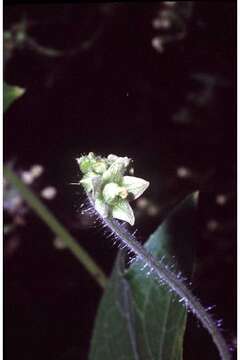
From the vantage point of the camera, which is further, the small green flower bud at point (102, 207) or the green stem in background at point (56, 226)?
the green stem in background at point (56, 226)

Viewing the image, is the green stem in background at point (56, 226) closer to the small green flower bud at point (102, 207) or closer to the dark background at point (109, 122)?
the dark background at point (109, 122)

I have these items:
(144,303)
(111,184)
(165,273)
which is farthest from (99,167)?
(144,303)

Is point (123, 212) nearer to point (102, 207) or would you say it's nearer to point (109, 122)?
point (102, 207)

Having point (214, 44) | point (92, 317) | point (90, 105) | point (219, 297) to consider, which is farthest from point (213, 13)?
point (92, 317)

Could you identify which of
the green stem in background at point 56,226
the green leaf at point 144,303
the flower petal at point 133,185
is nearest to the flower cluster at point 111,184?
the flower petal at point 133,185

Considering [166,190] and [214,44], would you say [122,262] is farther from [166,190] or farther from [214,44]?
[214,44]

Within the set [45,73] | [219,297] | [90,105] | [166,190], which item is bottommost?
[219,297]

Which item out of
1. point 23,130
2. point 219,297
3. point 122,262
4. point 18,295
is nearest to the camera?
point 122,262

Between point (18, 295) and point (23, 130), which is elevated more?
point (23, 130)
